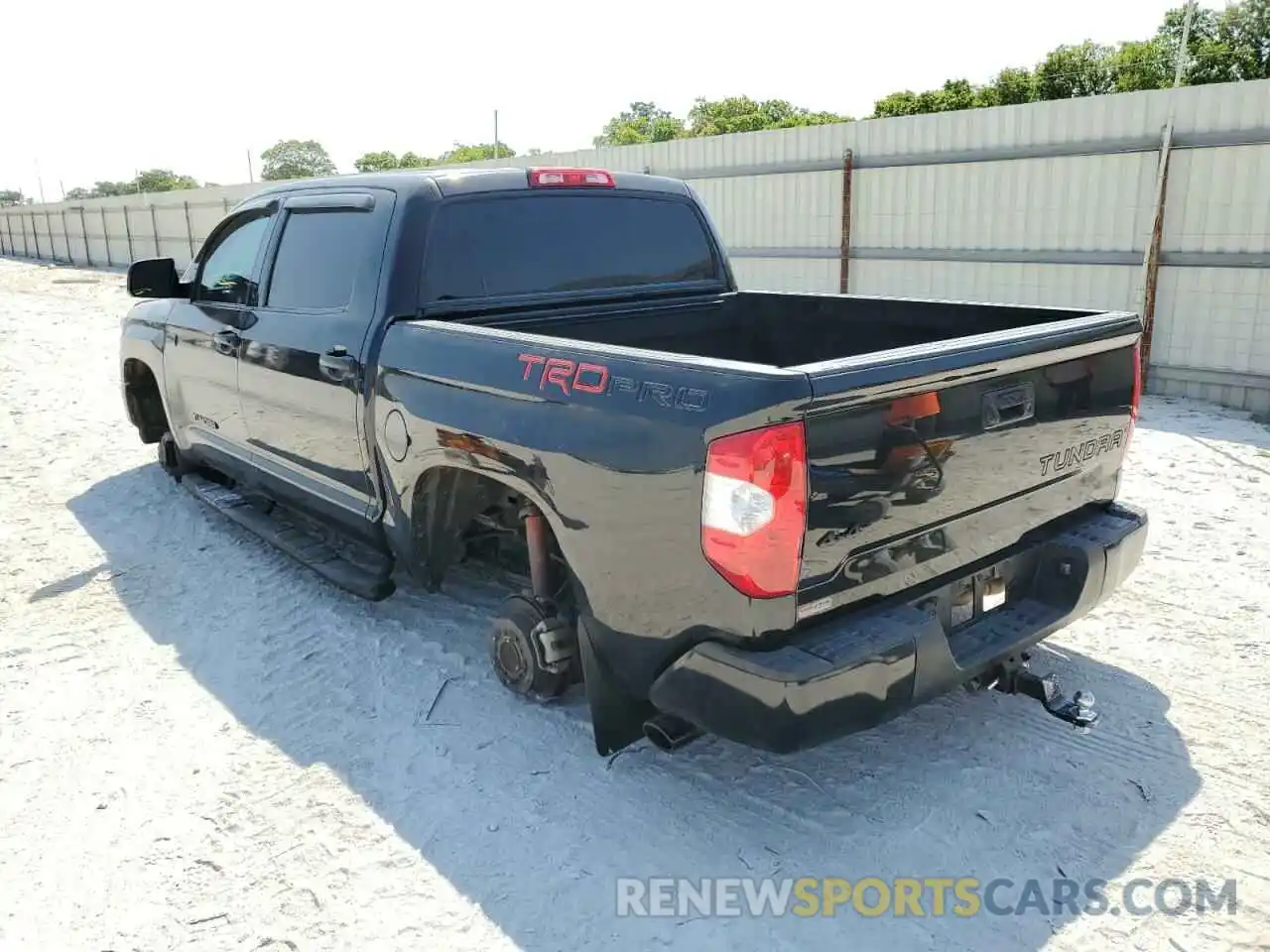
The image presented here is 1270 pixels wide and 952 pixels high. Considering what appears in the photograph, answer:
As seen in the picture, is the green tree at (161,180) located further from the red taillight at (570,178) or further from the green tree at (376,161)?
the red taillight at (570,178)

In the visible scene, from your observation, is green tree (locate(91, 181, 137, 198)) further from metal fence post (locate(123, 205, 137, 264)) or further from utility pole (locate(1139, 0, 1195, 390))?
utility pole (locate(1139, 0, 1195, 390))

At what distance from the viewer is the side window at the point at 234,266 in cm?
479

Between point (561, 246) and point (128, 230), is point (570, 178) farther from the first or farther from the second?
point (128, 230)

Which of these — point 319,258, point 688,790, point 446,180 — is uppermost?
point 446,180

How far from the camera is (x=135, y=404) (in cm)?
657

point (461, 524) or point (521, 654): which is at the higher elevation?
point (461, 524)

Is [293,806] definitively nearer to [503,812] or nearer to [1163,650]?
[503,812]

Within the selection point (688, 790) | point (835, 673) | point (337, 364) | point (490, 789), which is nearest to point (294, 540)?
point (337, 364)

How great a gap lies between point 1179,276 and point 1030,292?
1384mm

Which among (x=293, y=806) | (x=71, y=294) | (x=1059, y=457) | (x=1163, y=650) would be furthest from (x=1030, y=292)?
(x=71, y=294)

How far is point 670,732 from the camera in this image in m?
2.84

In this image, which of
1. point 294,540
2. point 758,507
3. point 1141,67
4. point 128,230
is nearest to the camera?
point 758,507

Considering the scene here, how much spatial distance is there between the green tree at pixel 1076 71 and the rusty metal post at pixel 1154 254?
35527mm

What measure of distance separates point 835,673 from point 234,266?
3981 mm
